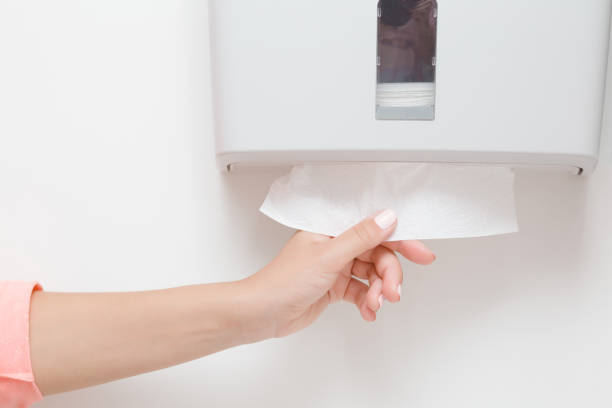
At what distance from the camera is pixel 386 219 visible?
54 centimetres

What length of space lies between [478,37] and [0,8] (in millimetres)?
523

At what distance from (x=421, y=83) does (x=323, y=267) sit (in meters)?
0.20

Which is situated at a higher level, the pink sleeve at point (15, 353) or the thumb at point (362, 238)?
the thumb at point (362, 238)

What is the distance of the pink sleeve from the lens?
1.71 feet

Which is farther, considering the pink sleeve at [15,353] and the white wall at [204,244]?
the white wall at [204,244]

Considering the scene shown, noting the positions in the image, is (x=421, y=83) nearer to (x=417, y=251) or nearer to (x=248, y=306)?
(x=417, y=251)

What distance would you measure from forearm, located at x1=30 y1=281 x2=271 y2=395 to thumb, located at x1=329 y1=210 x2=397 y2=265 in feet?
0.30

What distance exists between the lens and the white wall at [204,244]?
646 mm

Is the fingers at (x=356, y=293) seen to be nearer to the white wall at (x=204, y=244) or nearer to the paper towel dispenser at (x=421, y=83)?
the white wall at (x=204, y=244)

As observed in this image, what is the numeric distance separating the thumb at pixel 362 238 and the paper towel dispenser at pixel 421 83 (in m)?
0.06

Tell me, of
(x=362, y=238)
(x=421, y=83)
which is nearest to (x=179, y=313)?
(x=362, y=238)

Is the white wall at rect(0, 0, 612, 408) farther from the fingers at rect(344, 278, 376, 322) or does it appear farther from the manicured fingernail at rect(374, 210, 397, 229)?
the manicured fingernail at rect(374, 210, 397, 229)

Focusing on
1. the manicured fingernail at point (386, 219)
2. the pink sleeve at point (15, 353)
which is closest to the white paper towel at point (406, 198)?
the manicured fingernail at point (386, 219)

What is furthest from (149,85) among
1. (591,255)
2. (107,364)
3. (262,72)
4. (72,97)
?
(591,255)
